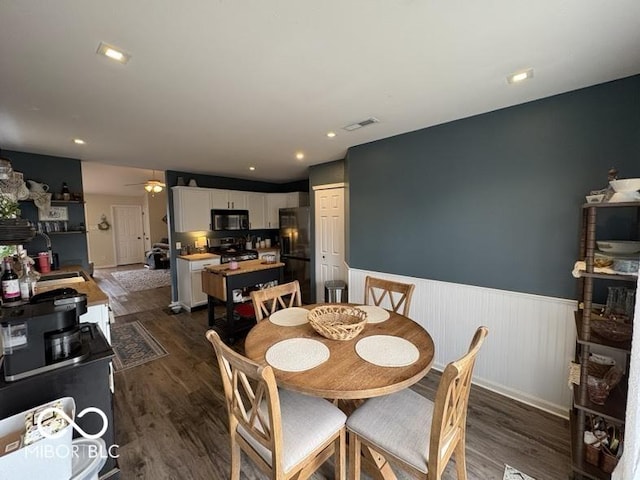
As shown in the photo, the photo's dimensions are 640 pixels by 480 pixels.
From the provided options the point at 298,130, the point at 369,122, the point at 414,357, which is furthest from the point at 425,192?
the point at 414,357

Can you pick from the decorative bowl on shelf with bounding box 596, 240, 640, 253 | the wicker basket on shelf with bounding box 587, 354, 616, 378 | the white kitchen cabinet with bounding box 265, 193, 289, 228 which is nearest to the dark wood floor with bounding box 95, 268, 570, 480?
the wicker basket on shelf with bounding box 587, 354, 616, 378

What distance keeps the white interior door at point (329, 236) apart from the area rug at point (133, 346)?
2.43 m

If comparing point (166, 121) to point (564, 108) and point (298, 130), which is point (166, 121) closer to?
point (298, 130)

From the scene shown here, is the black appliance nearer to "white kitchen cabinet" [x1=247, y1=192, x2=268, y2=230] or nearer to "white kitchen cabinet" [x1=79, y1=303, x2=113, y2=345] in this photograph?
"white kitchen cabinet" [x1=247, y1=192, x2=268, y2=230]

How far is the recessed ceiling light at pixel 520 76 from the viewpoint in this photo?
1687mm

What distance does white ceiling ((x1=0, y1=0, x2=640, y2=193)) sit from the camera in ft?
3.91

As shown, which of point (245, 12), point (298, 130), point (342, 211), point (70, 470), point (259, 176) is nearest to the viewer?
point (70, 470)

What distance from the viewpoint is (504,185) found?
226 centimetres

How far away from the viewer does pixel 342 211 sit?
160 inches

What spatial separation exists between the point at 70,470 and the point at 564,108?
3.50m

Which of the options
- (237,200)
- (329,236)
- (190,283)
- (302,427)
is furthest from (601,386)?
(237,200)

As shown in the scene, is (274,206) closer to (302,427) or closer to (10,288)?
(10,288)

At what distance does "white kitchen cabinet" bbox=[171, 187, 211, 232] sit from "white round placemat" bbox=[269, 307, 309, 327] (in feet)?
A: 11.2

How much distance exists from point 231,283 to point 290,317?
166 centimetres
